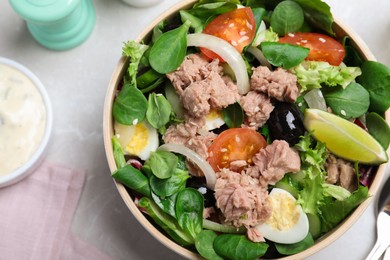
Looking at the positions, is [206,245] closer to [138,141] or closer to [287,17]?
[138,141]

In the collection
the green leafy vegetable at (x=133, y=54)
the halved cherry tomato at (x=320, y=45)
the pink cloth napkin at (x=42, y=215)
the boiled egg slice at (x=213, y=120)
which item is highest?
the halved cherry tomato at (x=320, y=45)

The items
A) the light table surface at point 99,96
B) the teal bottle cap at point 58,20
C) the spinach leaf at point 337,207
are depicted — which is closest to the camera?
the spinach leaf at point 337,207

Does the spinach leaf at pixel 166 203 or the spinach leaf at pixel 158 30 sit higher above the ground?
the spinach leaf at pixel 158 30

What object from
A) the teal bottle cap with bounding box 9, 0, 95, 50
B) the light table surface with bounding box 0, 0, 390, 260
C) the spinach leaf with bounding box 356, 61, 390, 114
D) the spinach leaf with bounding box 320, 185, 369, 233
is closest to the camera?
the spinach leaf with bounding box 320, 185, 369, 233

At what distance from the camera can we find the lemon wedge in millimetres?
1579

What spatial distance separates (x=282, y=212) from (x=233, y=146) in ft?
0.70

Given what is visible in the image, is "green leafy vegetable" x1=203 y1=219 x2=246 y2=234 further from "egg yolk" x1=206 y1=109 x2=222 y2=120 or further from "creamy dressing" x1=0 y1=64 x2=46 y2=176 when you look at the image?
"creamy dressing" x1=0 y1=64 x2=46 y2=176

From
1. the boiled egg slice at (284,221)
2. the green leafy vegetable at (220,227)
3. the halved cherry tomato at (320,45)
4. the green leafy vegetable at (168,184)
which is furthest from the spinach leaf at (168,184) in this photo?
the halved cherry tomato at (320,45)

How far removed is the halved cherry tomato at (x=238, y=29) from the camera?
1.65 m

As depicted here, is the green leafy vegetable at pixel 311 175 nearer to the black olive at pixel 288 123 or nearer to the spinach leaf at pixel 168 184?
the black olive at pixel 288 123

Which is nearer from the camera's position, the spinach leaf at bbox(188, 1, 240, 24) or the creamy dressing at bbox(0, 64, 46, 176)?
the spinach leaf at bbox(188, 1, 240, 24)

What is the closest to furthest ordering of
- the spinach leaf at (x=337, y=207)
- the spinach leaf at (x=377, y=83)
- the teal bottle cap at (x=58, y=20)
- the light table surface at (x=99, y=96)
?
the spinach leaf at (x=337, y=207) < the spinach leaf at (x=377, y=83) < the teal bottle cap at (x=58, y=20) < the light table surface at (x=99, y=96)

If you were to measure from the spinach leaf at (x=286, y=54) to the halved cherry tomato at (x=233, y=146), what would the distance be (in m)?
0.19

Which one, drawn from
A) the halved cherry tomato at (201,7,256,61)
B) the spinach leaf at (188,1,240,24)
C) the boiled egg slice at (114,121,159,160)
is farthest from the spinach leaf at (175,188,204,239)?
the spinach leaf at (188,1,240,24)
